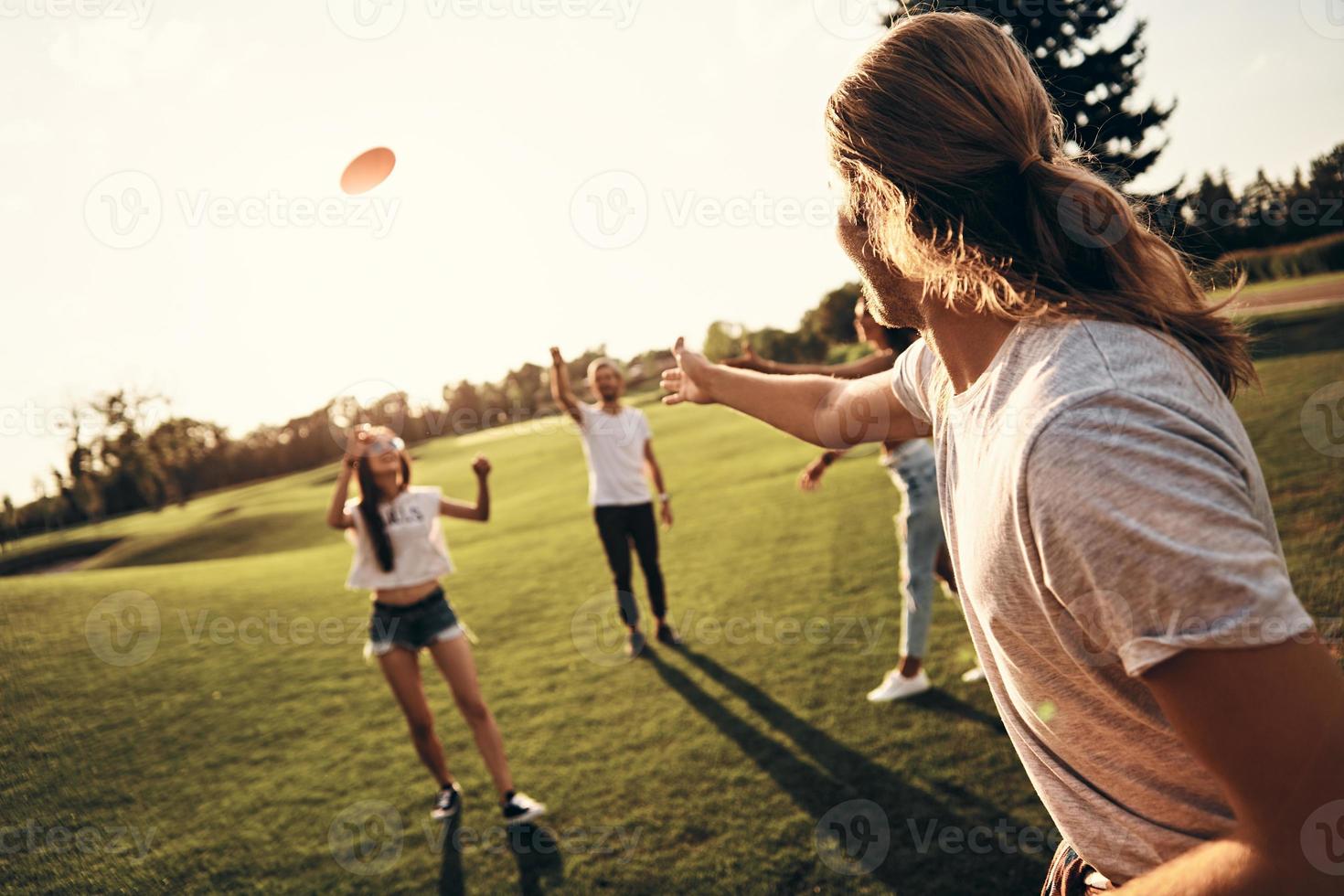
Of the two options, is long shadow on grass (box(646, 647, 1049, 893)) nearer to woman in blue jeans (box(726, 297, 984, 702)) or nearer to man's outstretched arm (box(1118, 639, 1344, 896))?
woman in blue jeans (box(726, 297, 984, 702))

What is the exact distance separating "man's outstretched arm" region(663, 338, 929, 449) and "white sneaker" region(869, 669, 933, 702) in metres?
3.99

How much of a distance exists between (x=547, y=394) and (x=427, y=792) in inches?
158

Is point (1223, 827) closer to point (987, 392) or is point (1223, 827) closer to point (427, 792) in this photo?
point (987, 392)

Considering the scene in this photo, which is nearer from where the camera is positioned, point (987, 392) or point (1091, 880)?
point (987, 392)

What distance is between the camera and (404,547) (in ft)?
17.3

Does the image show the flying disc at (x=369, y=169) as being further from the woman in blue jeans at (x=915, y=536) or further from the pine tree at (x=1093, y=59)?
the pine tree at (x=1093, y=59)

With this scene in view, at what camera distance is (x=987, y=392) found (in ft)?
3.72

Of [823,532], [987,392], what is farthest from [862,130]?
[823,532]

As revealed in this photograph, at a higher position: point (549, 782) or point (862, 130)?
point (862, 130)

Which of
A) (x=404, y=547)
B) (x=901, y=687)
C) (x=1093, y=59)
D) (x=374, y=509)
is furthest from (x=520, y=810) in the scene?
(x=1093, y=59)

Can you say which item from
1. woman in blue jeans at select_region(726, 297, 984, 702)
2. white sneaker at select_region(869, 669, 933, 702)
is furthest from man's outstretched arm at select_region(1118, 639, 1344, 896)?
white sneaker at select_region(869, 669, 933, 702)

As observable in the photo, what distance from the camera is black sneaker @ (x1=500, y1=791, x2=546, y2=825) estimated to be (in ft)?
16.2

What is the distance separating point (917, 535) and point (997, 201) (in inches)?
175

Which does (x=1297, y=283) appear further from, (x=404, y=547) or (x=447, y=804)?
(x=447, y=804)
